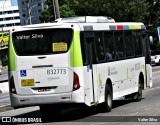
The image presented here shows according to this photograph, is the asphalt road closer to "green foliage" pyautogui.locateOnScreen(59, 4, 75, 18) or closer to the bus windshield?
the bus windshield

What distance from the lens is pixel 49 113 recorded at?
1878 centimetres

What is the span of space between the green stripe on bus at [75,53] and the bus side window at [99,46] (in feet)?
5.13

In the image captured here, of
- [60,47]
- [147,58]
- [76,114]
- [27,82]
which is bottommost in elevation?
[76,114]

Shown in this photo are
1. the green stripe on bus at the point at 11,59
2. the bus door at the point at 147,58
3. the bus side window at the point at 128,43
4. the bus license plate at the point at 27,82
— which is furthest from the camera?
the bus door at the point at 147,58

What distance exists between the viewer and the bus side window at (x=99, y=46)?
18422mm

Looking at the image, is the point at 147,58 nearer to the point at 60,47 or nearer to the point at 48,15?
the point at 60,47

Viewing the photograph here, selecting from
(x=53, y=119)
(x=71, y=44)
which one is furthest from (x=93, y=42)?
(x=53, y=119)

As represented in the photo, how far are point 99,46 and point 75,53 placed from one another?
1.99m

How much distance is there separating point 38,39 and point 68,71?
4.20 feet

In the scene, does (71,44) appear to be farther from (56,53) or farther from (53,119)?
(53,119)

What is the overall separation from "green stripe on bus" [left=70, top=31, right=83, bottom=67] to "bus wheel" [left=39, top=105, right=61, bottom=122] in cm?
190

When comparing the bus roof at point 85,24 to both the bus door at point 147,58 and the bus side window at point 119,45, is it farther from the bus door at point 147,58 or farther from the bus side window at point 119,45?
Answer: the bus door at point 147,58

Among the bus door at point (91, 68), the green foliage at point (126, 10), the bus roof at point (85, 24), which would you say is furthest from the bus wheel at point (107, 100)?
the green foliage at point (126, 10)

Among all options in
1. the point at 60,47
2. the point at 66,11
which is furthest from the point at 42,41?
the point at 66,11
